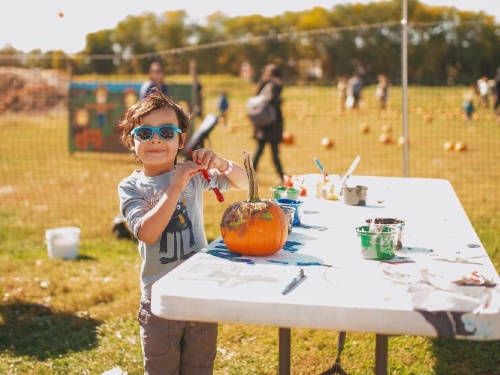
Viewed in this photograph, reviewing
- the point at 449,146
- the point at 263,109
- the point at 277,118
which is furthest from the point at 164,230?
the point at 449,146

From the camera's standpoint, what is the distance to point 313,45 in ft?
199

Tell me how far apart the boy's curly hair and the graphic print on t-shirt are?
37 cm

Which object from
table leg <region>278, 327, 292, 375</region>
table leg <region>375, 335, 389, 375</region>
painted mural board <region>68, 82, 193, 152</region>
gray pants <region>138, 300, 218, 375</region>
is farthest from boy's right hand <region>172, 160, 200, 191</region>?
painted mural board <region>68, 82, 193, 152</region>

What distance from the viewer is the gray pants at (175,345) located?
2879 mm

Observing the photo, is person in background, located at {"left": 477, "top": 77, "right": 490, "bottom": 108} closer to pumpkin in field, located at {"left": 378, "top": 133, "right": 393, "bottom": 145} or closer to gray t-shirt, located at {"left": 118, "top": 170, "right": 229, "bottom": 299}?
pumpkin in field, located at {"left": 378, "top": 133, "right": 393, "bottom": 145}

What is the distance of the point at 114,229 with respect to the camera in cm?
741

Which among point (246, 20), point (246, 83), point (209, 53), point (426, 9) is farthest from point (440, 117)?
point (246, 20)

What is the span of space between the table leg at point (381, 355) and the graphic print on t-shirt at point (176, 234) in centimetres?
95

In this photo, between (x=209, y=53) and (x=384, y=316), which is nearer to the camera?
(x=384, y=316)

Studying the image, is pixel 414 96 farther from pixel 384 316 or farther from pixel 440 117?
pixel 384 316

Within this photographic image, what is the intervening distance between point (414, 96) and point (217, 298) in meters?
28.7

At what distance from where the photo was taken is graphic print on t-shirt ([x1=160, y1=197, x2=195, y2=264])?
2.93 meters

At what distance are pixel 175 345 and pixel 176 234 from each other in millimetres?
471

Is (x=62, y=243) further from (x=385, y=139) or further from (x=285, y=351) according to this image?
(x=385, y=139)
